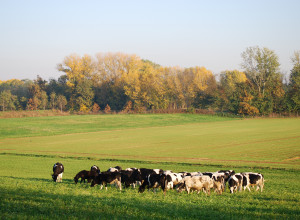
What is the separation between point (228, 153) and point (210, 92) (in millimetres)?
82944

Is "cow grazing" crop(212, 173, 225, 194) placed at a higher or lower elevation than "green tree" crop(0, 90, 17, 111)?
lower

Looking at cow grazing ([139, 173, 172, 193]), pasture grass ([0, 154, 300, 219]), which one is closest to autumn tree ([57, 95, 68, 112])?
cow grazing ([139, 173, 172, 193])

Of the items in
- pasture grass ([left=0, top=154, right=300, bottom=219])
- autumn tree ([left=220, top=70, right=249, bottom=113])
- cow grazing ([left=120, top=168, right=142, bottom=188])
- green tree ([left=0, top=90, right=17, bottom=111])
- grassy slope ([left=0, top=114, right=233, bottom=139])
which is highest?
autumn tree ([left=220, top=70, right=249, bottom=113])

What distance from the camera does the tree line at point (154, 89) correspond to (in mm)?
111188

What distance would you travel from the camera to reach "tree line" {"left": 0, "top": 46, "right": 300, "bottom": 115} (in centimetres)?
11119

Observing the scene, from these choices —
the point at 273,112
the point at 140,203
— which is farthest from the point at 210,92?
the point at 140,203

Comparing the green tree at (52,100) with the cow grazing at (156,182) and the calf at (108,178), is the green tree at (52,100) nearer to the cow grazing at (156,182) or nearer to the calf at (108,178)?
the calf at (108,178)

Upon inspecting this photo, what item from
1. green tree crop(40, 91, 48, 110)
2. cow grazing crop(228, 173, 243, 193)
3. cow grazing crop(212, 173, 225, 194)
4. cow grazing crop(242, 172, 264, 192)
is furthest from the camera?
green tree crop(40, 91, 48, 110)

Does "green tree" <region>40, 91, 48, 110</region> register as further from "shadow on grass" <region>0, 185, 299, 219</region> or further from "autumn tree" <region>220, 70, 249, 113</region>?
"shadow on grass" <region>0, 185, 299, 219</region>

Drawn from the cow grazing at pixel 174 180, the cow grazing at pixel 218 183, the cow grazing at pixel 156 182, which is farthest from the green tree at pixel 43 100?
the cow grazing at pixel 218 183

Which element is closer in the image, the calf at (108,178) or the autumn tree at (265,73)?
the calf at (108,178)

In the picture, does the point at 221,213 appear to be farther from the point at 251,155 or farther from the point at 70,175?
the point at 251,155

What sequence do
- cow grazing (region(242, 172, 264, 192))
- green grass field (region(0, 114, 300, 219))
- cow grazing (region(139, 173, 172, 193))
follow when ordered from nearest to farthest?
green grass field (region(0, 114, 300, 219)) → cow grazing (region(139, 173, 172, 193)) → cow grazing (region(242, 172, 264, 192))

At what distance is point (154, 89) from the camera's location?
12575cm
